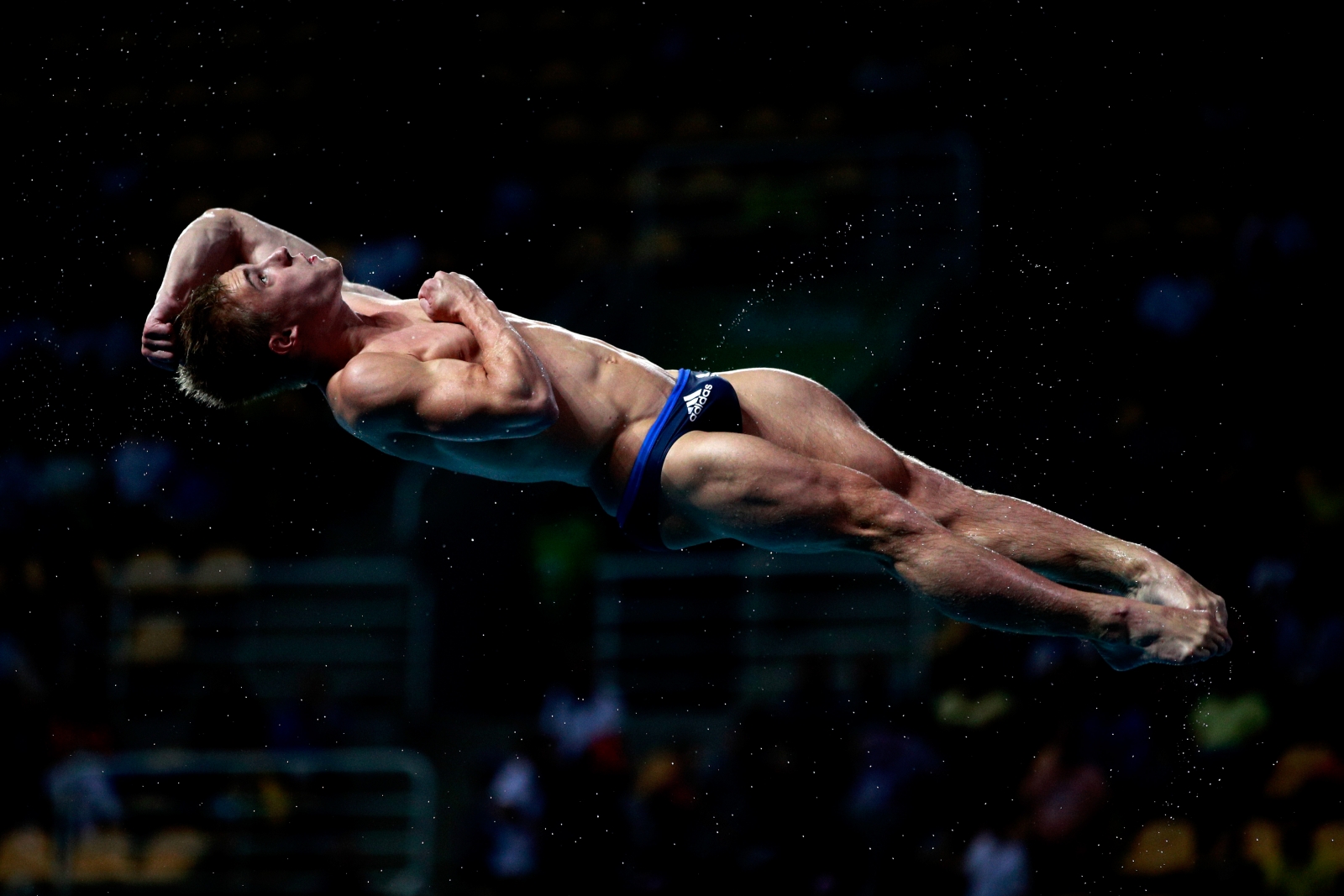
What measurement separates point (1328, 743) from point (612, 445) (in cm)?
440

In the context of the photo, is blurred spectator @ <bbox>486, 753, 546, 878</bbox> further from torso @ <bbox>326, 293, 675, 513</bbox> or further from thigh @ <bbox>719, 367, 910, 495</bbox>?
thigh @ <bbox>719, 367, 910, 495</bbox>

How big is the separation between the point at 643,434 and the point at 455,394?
635 mm

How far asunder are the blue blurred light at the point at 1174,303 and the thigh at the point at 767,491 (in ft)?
16.5

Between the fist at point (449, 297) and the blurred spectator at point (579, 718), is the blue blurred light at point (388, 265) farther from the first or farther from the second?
the fist at point (449, 297)

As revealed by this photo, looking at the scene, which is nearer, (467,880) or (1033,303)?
(467,880)

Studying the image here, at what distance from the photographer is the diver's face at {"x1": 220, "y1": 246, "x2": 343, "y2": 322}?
464 cm

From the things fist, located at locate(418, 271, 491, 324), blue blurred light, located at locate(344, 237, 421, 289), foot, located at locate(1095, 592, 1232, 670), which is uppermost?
fist, located at locate(418, 271, 491, 324)

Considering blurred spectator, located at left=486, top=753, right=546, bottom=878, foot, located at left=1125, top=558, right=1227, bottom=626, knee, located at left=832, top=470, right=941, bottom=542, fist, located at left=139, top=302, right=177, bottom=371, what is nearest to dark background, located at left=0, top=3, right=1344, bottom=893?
blurred spectator, located at left=486, top=753, right=546, bottom=878

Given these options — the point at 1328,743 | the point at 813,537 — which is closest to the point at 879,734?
the point at 1328,743

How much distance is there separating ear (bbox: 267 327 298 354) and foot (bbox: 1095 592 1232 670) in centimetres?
240

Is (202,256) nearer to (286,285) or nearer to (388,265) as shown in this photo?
(286,285)

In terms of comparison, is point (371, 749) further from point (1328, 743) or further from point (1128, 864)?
point (1328, 743)

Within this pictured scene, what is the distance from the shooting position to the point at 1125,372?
8992 mm

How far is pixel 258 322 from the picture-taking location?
15.2 feet
